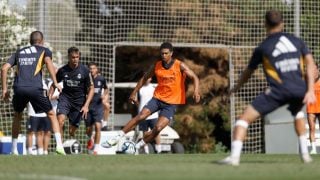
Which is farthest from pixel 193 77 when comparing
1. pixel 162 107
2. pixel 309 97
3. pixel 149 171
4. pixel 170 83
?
pixel 149 171

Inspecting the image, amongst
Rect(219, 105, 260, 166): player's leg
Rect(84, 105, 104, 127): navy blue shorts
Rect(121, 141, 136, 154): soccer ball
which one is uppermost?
Rect(84, 105, 104, 127): navy blue shorts

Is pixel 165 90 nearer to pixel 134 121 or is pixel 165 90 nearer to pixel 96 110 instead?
pixel 134 121

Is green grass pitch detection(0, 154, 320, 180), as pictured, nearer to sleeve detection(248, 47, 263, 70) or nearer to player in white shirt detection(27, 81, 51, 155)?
sleeve detection(248, 47, 263, 70)

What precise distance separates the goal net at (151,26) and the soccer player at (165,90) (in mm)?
9304

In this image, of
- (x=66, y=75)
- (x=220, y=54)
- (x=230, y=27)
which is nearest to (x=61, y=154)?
(x=66, y=75)

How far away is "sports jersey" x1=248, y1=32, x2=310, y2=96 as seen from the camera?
40.2ft

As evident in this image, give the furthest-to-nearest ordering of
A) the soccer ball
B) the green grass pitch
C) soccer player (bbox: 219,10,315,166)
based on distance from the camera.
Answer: the soccer ball → soccer player (bbox: 219,10,315,166) → the green grass pitch

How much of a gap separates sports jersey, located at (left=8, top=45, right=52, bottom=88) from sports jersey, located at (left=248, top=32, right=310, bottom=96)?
20.2ft

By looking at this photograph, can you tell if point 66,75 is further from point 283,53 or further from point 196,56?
point 196,56

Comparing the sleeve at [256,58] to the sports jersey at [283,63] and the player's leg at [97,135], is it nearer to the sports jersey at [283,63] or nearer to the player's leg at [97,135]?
the sports jersey at [283,63]

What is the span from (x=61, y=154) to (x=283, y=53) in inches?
255

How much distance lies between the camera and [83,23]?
29375 millimetres

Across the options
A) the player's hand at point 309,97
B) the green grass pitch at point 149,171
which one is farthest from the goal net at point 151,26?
the player's hand at point 309,97

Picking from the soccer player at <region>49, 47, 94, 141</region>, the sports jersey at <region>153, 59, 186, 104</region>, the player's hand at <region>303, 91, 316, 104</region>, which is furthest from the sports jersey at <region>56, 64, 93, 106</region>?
the player's hand at <region>303, 91, 316, 104</region>
